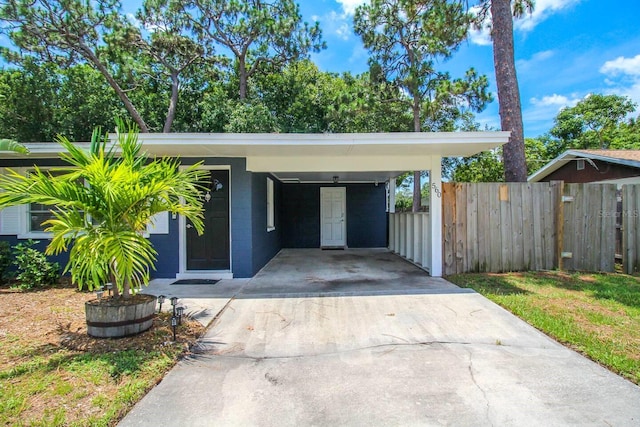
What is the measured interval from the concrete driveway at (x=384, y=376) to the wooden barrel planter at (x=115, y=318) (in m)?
0.69

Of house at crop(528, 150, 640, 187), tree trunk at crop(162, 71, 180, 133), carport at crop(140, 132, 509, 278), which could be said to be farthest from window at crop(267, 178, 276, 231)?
house at crop(528, 150, 640, 187)

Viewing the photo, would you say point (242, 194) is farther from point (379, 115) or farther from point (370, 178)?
point (379, 115)

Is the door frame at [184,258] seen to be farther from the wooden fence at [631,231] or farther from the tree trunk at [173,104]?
the tree trunk at [173,104]

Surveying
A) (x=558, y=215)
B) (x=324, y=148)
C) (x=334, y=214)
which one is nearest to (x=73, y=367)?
(x=324, y=148)

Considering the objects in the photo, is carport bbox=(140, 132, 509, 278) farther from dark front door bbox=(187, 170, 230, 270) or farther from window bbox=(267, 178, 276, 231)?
window bbox=(267, 178, 276, 231)

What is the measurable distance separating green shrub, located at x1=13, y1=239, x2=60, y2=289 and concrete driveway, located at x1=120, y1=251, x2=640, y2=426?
11.5 feet

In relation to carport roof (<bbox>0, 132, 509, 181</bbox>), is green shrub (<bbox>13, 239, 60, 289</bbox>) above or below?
below

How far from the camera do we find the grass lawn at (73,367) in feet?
7.17

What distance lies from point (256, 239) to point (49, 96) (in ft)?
40.3

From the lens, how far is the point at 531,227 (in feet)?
20.6

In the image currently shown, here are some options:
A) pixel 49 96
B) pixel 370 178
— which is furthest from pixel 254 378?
pixel 49 96

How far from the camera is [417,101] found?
12188 millimetres

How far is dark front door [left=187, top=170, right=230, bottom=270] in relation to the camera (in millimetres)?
6508

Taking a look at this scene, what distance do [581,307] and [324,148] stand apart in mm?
4071
